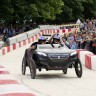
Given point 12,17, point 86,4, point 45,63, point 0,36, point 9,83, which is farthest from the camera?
point 86,4

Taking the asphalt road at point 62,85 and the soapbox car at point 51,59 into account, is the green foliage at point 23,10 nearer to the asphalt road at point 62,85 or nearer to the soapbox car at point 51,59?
the asphalt road at point 62,85

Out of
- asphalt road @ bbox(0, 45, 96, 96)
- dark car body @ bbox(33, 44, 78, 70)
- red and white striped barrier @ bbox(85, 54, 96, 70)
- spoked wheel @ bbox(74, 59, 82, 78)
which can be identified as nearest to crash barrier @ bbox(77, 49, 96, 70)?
red and white striped barrier @ bbox(85, 54, 96, 70)

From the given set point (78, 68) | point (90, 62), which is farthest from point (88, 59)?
point (78, 68)

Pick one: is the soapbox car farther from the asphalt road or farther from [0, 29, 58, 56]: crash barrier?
[0, 29, 58, 56]: crash barrier

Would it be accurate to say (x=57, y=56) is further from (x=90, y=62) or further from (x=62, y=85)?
(x=90, y=62)

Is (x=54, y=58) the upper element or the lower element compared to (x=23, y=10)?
lower

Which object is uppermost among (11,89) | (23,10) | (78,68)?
(23,10)

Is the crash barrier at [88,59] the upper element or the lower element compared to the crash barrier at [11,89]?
lower

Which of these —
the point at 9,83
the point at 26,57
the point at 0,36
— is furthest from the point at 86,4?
the point at 9,83

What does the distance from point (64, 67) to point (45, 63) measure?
612 mm

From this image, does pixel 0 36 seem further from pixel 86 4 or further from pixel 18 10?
pixel 86 4

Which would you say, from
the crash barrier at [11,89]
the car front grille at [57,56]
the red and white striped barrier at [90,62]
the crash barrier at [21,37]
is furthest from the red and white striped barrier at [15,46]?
the crash barrier at [11,89]

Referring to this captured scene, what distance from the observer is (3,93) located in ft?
30.9

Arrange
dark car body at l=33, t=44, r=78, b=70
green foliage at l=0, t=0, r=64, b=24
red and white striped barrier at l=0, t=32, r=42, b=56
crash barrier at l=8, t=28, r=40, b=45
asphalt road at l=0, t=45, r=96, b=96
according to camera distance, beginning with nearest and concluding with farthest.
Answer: asphalt road at l=0, t=45, r=96, b=96 → dark car body at l=33, t=44, r=78, b=70 → red and white striped barrier at l=0, t=32, r=42, b=56 → crash barrier at l=8, t=28, r=40, b=45 → green foliage at l=0, t=0, r=64, b=24
